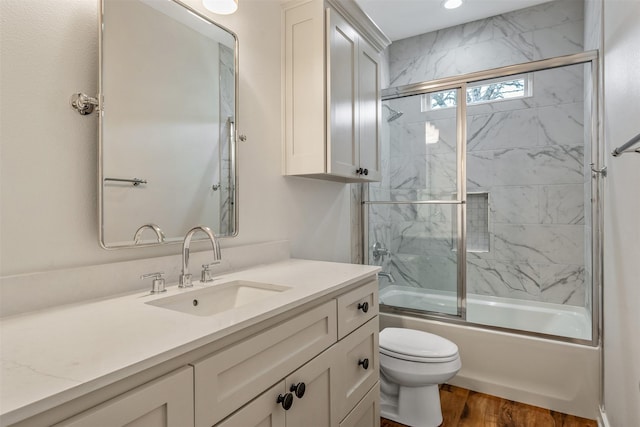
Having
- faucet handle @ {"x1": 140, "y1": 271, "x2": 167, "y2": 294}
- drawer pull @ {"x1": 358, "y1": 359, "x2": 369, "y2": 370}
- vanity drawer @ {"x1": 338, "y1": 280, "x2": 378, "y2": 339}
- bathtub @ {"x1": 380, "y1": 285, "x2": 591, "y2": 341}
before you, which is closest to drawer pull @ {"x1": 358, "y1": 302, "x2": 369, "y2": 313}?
vanity drawer @ {"x1": 338, "y1": 280, "x2": 378, "y2": 339}

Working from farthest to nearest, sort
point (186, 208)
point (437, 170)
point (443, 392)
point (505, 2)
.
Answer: point (505, 2)
point (437, 170)
point (443, 392)
point (186, 208)

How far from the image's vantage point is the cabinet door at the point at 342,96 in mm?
1700

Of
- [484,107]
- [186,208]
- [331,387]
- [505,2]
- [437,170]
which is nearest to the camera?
[331,387]

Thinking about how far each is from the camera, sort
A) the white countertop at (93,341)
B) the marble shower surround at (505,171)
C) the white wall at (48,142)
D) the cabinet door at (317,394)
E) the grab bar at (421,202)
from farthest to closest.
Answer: the marble shower surround at (505,171)
the grab bar at (421,202)
the cabinet door at (317,394)
the white wall at (48,142)
the white countertop at (93,341)

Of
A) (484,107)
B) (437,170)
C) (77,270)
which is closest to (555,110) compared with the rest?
(484,107)

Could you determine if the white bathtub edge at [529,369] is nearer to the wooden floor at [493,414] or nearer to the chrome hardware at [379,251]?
the wooden floor at [493,414]

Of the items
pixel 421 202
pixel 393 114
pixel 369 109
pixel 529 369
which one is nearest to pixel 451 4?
pixel 393 114

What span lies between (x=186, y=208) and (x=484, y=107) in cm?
271

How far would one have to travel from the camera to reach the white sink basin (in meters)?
1.07

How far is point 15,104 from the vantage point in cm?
88

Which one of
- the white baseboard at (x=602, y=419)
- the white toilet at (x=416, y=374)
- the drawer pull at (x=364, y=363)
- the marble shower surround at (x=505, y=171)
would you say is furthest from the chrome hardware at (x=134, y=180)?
the white baseboard at (x=602, y=419)

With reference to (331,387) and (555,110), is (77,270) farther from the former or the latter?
(555,110)

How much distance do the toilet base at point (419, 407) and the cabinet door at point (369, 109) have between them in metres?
1.23

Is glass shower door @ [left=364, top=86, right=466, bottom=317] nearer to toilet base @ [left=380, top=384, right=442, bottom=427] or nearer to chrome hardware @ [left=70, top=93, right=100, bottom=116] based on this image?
toilet base @ [left=380, top=384, right=442, bottom=427]
